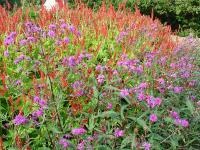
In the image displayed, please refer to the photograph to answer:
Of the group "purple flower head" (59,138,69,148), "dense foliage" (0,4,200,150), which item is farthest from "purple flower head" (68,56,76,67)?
"purple flower head" (59,138,69,148)

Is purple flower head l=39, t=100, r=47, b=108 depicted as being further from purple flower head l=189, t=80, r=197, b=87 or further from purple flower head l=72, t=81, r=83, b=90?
purple flower head l=189, t=80, r=197, b=87

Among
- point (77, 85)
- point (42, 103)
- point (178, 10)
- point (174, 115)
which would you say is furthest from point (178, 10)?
point (42, 103)

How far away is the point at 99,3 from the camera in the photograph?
11.7 meters

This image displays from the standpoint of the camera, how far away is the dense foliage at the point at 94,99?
2803 millimetres

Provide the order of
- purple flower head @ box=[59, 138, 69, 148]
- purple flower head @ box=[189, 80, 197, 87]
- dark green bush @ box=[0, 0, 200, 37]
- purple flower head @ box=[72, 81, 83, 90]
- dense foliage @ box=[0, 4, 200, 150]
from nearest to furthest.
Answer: purple flower head @ box=[59, 138, 69, 148] → dense foliage @ box=[0, 4, 200, 150] → purple flower head @ box=[72, 81, 83, 90] → purple flower head @ box=[189, 80, 197, 87] → dark green bush @ box=[0, 0, 200, 37]

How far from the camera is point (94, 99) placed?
3250mm

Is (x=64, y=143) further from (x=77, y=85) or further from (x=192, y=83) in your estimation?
(x=192, y=83)

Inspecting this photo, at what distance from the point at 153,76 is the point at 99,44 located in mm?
913

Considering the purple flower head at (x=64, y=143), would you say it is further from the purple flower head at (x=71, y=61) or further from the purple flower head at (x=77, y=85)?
the purple flower head at (x=71, y=61)

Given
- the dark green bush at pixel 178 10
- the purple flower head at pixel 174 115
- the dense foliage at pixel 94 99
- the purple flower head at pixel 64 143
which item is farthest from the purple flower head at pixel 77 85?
the dark green bush at pixel 178 10

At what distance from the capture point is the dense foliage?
110 inches

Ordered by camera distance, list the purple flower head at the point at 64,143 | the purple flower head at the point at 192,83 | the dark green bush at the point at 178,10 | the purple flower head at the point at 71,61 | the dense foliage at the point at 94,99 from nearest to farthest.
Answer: the purple flower head at the point at 64,143, the dense foliage at the point at 94,99, the purple flower head at the point at 71,61, the purple flower head at the point at 192,83, the dark green bush at the point at 178,10

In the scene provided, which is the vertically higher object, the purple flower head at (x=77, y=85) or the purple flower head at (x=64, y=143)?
the purple flower head at (x=77, y=85)

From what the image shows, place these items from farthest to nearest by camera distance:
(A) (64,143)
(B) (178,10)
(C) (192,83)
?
(B) (178,10), (C) (192,83), (A) (64,143)
